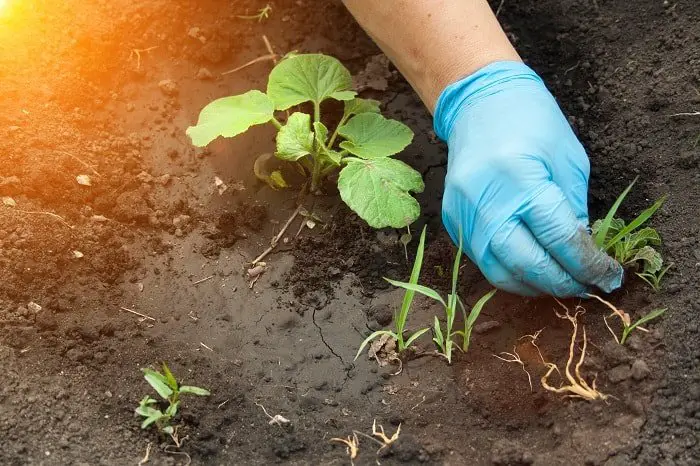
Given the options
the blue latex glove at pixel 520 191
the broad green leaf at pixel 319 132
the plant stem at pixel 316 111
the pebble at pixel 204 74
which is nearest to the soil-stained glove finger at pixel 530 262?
the blue latex glove at pixel 520 191

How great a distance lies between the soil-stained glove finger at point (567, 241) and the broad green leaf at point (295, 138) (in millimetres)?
680

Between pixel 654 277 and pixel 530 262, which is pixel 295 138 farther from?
pixel 654 277

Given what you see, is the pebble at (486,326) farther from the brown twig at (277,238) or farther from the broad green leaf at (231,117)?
the broad green leaf at (231,117)

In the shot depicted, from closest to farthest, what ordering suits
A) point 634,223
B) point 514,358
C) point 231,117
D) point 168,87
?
point 634,223, point 514,358, point 231,117, point 168,87

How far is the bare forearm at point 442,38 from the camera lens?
6.82ft

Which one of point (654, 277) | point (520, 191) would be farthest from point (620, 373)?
point (520, 191)

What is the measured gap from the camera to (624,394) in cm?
158

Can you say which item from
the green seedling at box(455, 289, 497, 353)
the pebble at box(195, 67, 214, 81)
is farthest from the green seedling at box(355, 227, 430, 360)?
the pebble at box(195, 67, 214, 81)

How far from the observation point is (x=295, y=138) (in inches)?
82.4

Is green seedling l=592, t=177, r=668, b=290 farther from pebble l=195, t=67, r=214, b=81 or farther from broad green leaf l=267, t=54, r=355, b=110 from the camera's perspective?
pebble l=195, t=67, r=214, b=81

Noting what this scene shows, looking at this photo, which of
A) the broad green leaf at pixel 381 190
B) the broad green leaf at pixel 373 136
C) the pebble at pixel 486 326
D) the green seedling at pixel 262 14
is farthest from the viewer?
the green seedling at pixel 262 14

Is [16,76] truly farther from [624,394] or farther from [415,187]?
[624,394]

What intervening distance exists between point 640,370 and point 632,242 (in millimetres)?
341

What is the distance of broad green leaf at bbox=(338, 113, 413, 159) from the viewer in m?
2.14
